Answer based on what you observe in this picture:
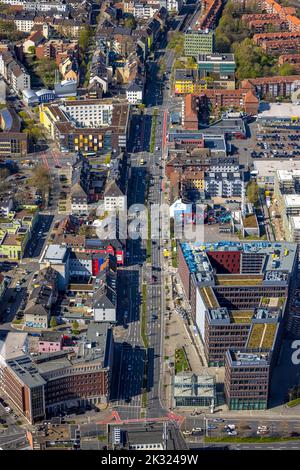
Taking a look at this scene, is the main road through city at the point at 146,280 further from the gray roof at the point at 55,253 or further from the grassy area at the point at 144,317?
the gray roof at the point at 55,253

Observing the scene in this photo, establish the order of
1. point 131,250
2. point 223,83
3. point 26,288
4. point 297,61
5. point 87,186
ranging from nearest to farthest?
point 26,288
point 131,250
point 87,186
point 223,83
point 297,61

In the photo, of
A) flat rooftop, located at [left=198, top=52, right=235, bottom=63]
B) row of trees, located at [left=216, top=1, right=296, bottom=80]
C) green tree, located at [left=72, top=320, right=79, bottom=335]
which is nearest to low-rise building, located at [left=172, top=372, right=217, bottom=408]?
green tree, located at [left=72, top=320, right=79, bottom=335]

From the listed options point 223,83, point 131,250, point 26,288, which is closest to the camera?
point 26,288

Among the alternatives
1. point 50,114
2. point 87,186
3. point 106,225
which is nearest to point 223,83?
point 50,114

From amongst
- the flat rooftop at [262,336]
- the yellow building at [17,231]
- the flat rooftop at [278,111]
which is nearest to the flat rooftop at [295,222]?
the flat rooftop at [262,336]

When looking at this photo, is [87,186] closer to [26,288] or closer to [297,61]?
[26,288]

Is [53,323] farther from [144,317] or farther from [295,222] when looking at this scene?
[295,222]

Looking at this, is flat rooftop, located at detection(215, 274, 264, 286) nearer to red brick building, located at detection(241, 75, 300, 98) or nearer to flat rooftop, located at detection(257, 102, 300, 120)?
flat rooftop, located at detection(257, 102, 300, 120)
